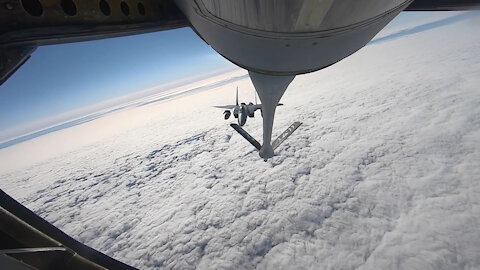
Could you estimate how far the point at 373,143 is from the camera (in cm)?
5012

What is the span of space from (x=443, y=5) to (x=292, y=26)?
357 centimetres

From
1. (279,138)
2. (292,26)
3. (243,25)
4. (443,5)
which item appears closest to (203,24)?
(243,25)

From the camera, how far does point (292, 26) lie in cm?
130

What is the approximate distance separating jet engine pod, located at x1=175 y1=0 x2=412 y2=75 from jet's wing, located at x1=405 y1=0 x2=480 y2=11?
228 cm

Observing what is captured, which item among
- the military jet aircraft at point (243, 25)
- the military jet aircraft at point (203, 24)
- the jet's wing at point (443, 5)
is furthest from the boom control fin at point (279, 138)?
the military jet aircraft at point (203, 24)

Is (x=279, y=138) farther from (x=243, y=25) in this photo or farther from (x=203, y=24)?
(x=243, y=25)

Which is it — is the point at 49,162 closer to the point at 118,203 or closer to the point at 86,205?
the point at 86,205

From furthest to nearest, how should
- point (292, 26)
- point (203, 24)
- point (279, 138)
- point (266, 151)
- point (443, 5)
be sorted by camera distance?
point (279, 138)
point (266, 151)
point (443, 5)
point (203, 24)
point (292, 26)

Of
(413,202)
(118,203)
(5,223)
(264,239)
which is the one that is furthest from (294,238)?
(118,203)

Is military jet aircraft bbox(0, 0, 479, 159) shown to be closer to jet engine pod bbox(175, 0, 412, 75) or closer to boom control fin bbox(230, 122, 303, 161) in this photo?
jet engine pod bbox(175, 0, 412, 75)

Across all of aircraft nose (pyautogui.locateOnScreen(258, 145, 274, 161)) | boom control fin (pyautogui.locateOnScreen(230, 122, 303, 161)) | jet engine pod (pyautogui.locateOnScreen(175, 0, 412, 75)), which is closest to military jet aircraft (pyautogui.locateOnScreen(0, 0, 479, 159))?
jet engine pod (pyautogui.locateOnScreen(175, 0, 412, 75))

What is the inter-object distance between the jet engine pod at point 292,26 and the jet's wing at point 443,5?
228cm

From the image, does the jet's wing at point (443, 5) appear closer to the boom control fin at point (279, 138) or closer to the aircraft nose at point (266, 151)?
the aircraft nose at point (266, 151)

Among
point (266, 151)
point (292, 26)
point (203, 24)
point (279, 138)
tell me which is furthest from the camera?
point (279, 138)
